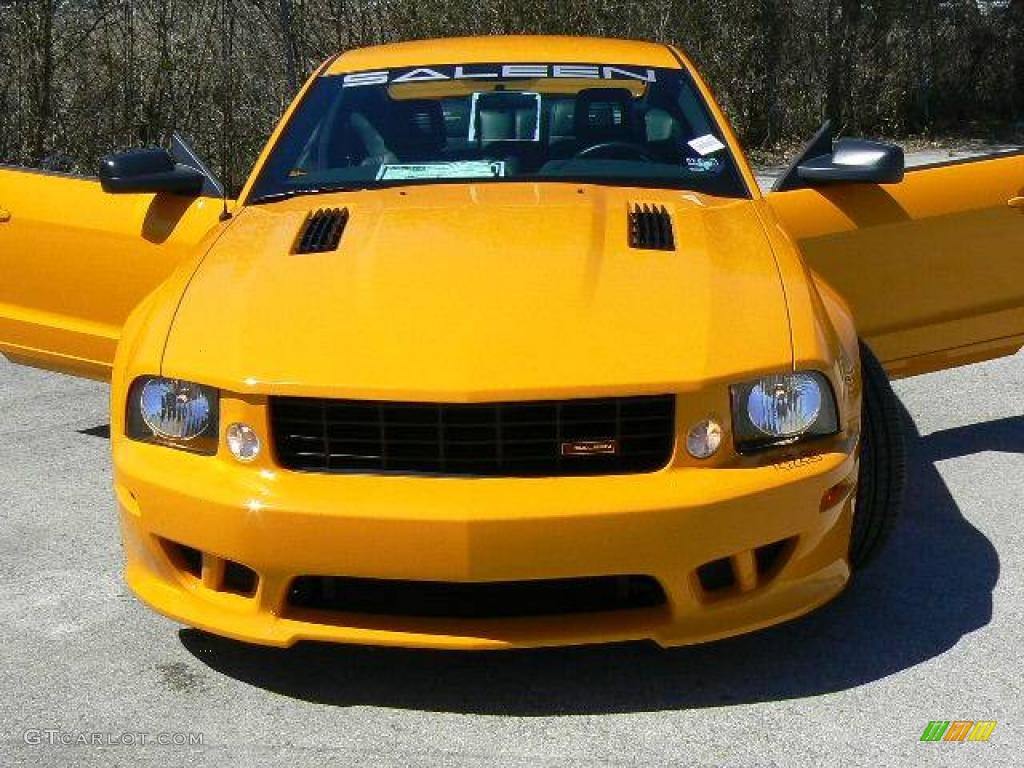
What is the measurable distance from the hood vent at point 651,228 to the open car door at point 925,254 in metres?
0.66

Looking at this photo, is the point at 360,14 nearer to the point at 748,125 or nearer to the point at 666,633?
the point at 748,125

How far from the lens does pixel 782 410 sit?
3.43 metres

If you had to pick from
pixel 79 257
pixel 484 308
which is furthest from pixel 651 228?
pixel 79 257

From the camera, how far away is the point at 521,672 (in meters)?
3.61

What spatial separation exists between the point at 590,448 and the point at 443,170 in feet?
5.47

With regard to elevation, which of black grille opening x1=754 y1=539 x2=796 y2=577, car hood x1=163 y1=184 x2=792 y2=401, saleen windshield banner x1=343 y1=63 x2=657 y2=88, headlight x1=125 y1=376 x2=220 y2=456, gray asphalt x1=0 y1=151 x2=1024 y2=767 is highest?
saleen windshield banner x1=343 y1=63 x2=657 y2=88

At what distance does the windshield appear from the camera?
4.67 m

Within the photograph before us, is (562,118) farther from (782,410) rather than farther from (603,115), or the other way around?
(782,410)

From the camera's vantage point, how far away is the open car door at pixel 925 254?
4.85 m

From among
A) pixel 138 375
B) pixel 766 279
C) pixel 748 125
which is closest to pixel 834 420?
pixel 766 279

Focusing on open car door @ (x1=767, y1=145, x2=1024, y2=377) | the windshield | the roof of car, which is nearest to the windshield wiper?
the windshield

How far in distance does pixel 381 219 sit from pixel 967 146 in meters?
12.9

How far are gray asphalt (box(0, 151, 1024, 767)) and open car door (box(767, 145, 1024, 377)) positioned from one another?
32.1 inches

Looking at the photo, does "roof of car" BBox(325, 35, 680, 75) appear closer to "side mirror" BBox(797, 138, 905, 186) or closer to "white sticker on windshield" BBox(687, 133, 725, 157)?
"white sticker on windshield" BBox(687, 133, 725, 157)
